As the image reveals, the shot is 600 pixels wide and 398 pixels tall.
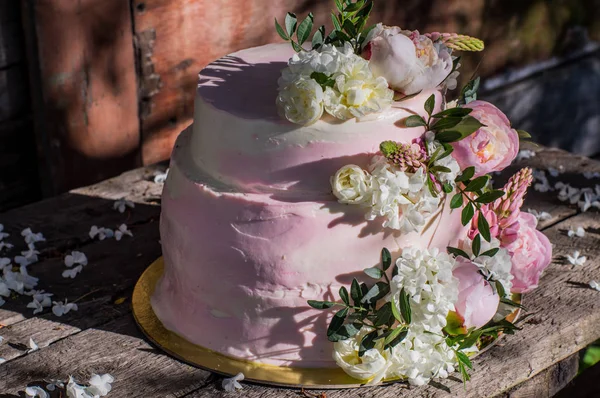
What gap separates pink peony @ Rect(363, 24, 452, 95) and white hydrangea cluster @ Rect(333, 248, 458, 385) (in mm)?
295

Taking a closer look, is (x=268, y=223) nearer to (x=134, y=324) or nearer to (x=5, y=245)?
(x=134, y=324)

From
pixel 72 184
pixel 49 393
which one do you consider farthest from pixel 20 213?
pixel 49 393

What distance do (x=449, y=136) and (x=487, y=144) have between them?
0.29 ft

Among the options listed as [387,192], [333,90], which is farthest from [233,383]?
[333,90]

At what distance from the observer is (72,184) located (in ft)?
8.68

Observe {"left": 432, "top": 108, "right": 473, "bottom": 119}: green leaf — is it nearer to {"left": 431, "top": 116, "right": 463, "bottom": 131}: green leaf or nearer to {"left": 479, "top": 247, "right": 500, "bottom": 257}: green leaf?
{"left": 431, "top": 116, "right": 463, "bottom": 131}: green leaf

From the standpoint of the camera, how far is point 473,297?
1590mm

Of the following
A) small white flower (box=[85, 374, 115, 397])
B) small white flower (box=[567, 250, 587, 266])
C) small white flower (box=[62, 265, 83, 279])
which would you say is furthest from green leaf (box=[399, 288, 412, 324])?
small white flower (box=[62, 265, 83, 279])

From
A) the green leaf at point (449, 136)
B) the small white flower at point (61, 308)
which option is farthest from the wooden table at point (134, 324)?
the green leaf at point (449, 136)

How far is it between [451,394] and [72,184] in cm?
148

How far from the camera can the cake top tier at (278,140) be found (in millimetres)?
1516

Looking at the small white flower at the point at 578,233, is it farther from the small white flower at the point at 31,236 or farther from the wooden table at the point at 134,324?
the small white flower at the point at 31,236

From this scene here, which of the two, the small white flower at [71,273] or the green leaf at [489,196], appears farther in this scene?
the small white flower at [71,273]

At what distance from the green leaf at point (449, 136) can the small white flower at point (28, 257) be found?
3.26ft
